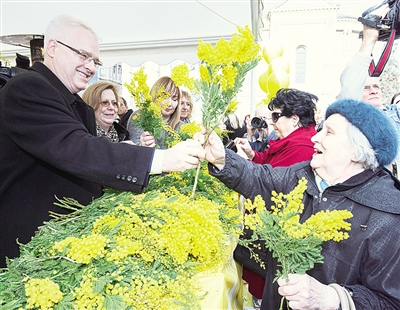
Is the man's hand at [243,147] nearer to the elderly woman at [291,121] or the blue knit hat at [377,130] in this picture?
the elderly woman at [291,121]

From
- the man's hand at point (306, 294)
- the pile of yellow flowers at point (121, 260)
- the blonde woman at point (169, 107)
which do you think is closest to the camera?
the pile of yellow flowers at point (121, 260)

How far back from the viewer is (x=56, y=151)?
Result: 3.93 ft

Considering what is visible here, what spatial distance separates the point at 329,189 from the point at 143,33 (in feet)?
11.2

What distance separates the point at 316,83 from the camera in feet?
70.7

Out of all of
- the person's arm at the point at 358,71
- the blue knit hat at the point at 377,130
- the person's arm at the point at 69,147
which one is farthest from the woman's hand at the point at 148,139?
the blue knit hat at the point at 377,130

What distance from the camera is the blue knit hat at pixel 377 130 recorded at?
4.47 ft

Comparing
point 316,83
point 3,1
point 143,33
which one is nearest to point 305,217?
point 143,33

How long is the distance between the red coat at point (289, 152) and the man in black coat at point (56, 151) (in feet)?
3.66

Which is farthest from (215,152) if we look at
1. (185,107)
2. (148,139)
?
(185,107)

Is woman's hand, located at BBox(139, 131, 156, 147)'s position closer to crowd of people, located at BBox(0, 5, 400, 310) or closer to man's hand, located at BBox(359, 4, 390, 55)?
crowd of people, located at BBox(0, 5, 400, 310)

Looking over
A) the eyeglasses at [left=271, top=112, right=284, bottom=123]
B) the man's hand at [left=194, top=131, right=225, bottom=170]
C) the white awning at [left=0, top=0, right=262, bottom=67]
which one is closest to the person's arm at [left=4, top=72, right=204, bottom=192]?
the man's hand at [left=194, top=131, right=225, bottom=170]

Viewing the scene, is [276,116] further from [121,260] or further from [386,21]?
[121,260]

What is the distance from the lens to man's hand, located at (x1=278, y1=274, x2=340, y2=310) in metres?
1.03

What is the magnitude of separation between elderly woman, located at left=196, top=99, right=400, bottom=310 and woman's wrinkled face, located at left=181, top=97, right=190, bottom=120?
7.50 feet
